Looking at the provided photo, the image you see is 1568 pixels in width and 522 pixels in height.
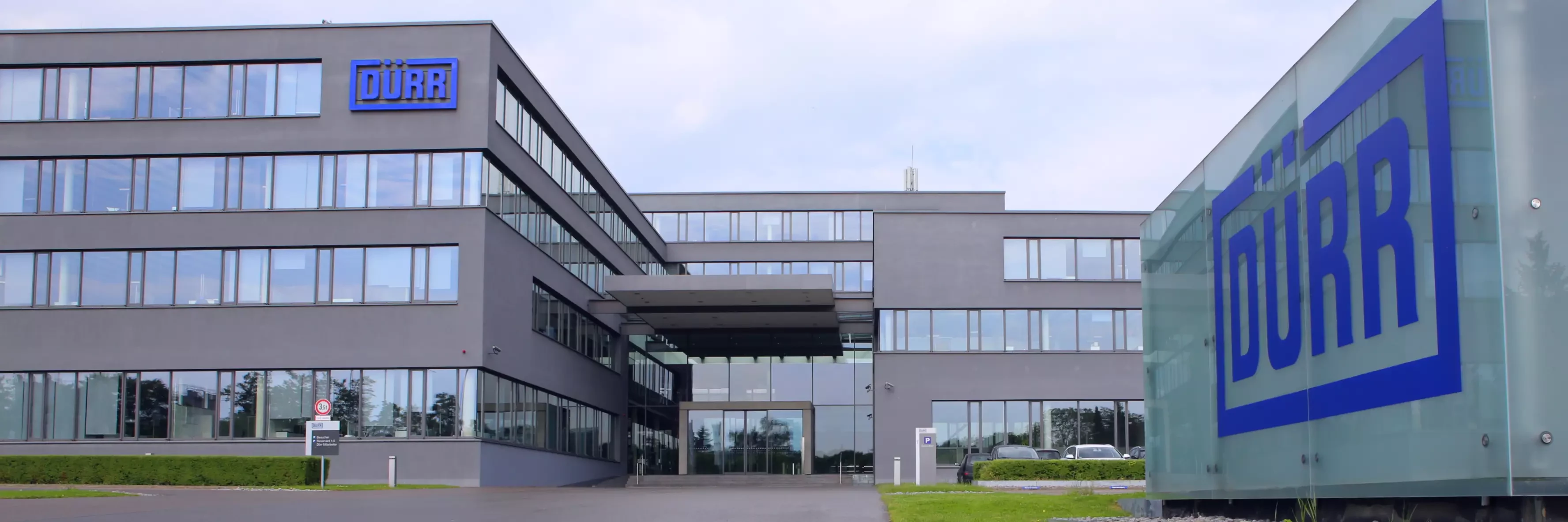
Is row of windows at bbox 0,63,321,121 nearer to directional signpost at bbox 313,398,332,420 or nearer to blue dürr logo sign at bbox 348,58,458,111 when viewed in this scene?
blue dürr logo sign at bbox 348,58,458,111

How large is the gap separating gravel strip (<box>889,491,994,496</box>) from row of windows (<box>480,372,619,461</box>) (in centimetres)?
1188

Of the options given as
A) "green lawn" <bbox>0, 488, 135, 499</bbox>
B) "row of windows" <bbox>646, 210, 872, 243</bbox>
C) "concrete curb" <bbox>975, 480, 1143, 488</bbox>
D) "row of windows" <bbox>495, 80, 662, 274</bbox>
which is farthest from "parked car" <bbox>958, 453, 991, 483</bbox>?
"row of windows" <bbox>646, 210, 872, 243</bbox>

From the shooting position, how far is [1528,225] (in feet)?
21.8

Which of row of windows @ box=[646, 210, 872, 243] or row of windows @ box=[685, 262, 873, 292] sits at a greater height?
row of windows @ box=[646, 210, 872, 243]

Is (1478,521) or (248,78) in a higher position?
(248,78)

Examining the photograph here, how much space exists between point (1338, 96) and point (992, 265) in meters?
34.1

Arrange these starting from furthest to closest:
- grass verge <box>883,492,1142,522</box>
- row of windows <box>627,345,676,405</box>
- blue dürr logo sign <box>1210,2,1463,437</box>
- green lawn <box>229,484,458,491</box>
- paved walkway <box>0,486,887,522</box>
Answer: row of windows <box>627,345,676,405</box>
green lawn <box>229,484,458,491</box>
paved walkway <box>0,486,887,522</box>
grass verge <box>883,492,1142,522</box>
blue dürr logo sign <box>1210,2,1463,437</box>

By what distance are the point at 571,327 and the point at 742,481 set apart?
35.9ft

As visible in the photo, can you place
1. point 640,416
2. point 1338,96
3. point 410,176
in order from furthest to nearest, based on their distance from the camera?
point 640,416, point 410,176, point 1338,96

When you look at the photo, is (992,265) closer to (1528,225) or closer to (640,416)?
(640,416)

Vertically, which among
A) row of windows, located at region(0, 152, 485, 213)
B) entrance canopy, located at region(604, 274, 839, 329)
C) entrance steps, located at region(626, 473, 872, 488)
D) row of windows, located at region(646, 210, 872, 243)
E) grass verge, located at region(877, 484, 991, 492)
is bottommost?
entrance steps, located at region(626, 473, 872, 488)

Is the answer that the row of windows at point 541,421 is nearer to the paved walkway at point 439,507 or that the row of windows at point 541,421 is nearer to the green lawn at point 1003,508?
the paved walkway at point 439,507

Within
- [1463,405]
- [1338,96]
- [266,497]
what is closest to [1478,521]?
[1463,405]

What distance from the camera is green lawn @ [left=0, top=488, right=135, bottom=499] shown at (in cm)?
2003
